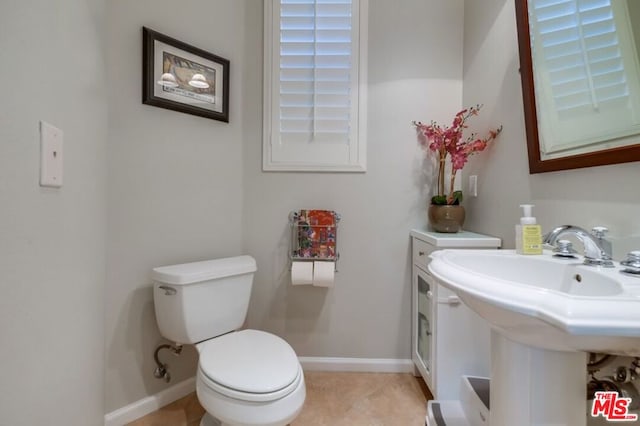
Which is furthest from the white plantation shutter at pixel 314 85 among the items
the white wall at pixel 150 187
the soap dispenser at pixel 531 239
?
the soap dispenser at pixel 531 239

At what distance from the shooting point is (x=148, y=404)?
138cm

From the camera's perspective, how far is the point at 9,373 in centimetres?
48

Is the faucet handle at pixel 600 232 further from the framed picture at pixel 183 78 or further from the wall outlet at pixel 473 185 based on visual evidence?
the framed picture at pixel 183 78

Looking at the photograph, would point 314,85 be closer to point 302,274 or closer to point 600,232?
point 302,274

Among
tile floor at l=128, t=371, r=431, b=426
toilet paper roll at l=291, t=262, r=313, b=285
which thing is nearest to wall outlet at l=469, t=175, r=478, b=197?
toilet paper roll at l=291, t=262, r=313, b=285

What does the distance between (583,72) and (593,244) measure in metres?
0.58

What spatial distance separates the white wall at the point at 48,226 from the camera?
0.49 meters

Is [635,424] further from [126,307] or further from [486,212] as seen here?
[126,307]

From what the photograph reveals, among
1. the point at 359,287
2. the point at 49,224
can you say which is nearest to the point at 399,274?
the point at 359,287

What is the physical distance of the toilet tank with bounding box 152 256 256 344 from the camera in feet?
4.04

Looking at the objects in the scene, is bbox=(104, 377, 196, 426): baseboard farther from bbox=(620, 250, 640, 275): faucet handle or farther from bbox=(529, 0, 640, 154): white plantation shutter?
bbox=(529, 0, 640, 154): white plantation shutter

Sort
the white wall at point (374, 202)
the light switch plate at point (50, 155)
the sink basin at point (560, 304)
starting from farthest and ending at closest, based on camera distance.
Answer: the white wall at point (374, 202), the light switch plate at point (50, 155), the sink basin at point (560, 304)

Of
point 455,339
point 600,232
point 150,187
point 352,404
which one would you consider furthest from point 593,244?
point 150,187

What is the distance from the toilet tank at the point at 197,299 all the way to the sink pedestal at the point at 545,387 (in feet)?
3.68
